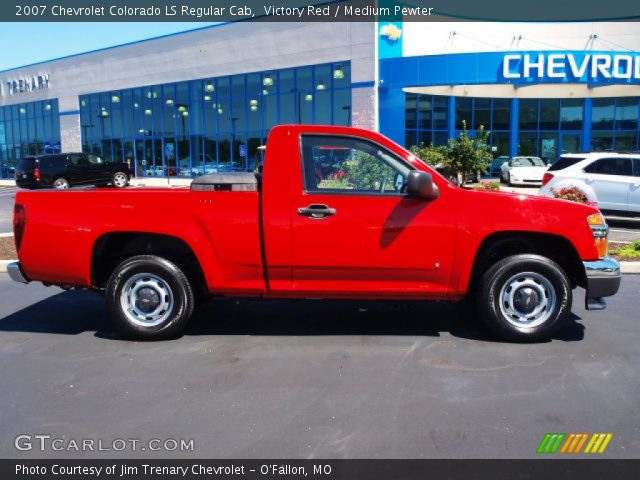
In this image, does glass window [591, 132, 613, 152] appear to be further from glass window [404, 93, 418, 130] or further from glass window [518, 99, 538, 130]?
glass window [404, 93, 418, 130]

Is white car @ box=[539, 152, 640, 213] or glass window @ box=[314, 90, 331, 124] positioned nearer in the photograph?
white car @ box=[539, 152, 640, 213]

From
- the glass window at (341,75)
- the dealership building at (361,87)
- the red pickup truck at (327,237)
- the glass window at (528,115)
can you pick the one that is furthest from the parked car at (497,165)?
the red pickup truck at (327,237)

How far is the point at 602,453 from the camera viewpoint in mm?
3281

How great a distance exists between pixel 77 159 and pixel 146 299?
22.6 m

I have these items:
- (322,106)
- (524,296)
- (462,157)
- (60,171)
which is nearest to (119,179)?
(60,171)

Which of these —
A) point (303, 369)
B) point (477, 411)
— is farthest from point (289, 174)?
point (477, 411)

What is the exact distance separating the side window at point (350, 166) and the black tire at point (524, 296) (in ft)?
3.95

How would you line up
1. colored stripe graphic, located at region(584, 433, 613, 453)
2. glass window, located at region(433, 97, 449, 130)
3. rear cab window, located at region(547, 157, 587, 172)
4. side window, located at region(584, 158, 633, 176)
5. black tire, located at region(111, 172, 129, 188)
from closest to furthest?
colored stripe graphic, located at region(584, 433, 613, 453), side window, located at region(584, 158, 633, 176), rear cab window, located at region(547, 157, 587, 172), black tire, located at region(111, 172, 129, 188), glass window, located at region(433, 97, 449, 130)

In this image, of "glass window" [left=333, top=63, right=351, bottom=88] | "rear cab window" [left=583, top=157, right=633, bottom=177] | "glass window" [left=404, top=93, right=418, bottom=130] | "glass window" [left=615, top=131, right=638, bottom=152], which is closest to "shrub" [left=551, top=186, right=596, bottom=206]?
"rear cab window" [left=583, top=157, right=633, bottom=177]

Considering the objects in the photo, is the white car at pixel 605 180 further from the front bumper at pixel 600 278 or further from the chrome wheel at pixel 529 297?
the chrome wheel at pixel 529 297

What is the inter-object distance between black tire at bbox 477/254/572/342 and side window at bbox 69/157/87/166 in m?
24.0

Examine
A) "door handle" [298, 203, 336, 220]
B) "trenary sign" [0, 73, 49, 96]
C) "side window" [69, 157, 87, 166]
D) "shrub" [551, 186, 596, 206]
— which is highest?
"trenary sign" [0, 73, 49, 96]

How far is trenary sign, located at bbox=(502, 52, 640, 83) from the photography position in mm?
25891

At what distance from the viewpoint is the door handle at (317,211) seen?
4.98 m
